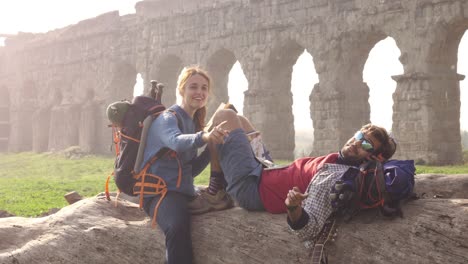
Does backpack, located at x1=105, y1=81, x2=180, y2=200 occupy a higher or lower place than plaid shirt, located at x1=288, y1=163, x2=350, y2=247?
higher

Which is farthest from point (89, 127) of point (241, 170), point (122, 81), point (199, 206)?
point (241, 170)

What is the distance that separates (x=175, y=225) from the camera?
4047 millimetres

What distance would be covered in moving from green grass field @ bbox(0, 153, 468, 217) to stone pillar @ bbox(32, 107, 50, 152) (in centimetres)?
178

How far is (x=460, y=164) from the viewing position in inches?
587

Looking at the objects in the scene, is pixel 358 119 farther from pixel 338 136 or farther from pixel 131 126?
pixel 131 126

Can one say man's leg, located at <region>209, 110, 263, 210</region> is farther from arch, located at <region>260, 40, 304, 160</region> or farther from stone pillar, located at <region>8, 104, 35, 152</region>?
stone pillar, located at <region>8, 104, 35, 152</region>

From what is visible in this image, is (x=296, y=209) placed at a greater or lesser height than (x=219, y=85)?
lesser

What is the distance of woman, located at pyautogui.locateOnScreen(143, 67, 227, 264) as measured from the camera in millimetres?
4008

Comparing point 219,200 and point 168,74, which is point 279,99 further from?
point 219,200

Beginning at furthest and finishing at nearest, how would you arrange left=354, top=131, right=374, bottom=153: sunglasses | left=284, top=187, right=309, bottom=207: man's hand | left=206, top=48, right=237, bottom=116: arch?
left=206, top=48, right=237, bottom=116: arch < left=354, top=131, right=374, bottom=153: sunglasses < left=284, top=187, right=309, bottom=207: man's hand

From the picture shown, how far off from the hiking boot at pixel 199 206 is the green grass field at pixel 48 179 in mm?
6685

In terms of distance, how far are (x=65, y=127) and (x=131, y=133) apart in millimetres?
23235

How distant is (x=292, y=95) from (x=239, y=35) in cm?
284

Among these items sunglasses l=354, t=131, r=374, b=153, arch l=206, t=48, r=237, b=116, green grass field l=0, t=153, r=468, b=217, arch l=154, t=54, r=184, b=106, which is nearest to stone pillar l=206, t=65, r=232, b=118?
arch l=206, t=48, r=237, b=116
